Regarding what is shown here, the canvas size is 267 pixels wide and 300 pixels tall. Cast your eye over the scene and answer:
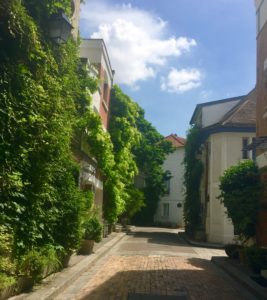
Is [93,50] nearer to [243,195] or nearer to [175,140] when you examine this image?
[243,195]

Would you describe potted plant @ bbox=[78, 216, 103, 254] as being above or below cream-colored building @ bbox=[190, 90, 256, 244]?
below

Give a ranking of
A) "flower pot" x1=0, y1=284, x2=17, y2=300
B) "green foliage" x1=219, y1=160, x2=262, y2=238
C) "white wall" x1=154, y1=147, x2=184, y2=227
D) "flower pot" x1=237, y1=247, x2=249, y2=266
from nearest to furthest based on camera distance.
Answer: "flower pot" x1=0, y1=284, x2=17, y2=300, "flower pot" x1=237, y1=247, x2=249, y2=266, "green foliage" x1=219, y1=160, x2=262, y2=238, "white wall" x1=154, y1=147, x2=184, y2=227

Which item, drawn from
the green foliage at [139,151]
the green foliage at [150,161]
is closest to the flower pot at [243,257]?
the green foliage at [139,151]

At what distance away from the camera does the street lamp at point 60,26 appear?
32.7 ft

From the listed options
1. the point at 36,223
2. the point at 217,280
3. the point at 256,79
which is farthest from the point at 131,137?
the point at 36,223

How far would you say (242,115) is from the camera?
27.1 meters

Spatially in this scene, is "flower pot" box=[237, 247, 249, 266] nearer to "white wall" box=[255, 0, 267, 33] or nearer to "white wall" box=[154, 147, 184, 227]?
"white wall" box=[255, 0, 267, 33]

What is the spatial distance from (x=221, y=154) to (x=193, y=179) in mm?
3810

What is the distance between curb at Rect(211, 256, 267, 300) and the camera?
32.4ft

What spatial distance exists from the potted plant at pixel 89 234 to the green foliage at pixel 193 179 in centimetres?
1327

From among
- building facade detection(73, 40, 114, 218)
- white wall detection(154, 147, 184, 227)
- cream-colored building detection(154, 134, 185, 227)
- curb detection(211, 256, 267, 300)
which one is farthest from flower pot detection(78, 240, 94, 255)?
cream-colored building detection(154, 134, 185, 227)

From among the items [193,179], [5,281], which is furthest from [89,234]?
[193,179]

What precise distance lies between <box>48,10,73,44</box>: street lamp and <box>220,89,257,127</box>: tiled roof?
17754mm

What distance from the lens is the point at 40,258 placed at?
27.7 feet
